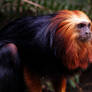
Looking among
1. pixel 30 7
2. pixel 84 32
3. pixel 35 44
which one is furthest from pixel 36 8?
pixel 84 32

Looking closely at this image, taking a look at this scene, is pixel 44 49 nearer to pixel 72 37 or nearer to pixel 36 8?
pixel 72 37

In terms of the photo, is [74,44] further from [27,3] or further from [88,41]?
[27,3]

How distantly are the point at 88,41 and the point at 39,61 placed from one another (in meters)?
0.64

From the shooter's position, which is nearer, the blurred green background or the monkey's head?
the monkey's head

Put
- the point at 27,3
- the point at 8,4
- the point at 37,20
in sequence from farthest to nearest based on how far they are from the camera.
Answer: the point at 8,4 < the point at 27,3 < the point at 37,20

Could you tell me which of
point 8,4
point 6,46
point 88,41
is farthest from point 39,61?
point 8,4

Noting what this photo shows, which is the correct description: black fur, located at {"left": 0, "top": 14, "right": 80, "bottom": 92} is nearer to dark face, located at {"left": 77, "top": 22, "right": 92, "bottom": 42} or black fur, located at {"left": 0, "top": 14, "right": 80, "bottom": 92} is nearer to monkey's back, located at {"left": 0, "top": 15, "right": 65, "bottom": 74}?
monkey's back, located at {"left": 0, "top": 15, "right": 65, "bottom": 74}

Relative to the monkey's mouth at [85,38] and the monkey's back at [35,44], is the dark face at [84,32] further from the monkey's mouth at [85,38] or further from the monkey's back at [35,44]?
the monkey's back at [35,44]

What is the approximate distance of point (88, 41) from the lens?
2.83 metres

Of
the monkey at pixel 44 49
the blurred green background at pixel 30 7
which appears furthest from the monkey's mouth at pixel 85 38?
the blurred green background at pixel 30 7

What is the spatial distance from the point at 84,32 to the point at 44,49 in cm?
51

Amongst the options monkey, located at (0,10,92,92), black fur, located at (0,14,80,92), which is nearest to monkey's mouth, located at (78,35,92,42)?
monkey, located at (0,10,92,92)

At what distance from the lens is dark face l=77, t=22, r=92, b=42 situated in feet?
8.94

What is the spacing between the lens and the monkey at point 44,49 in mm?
2773
